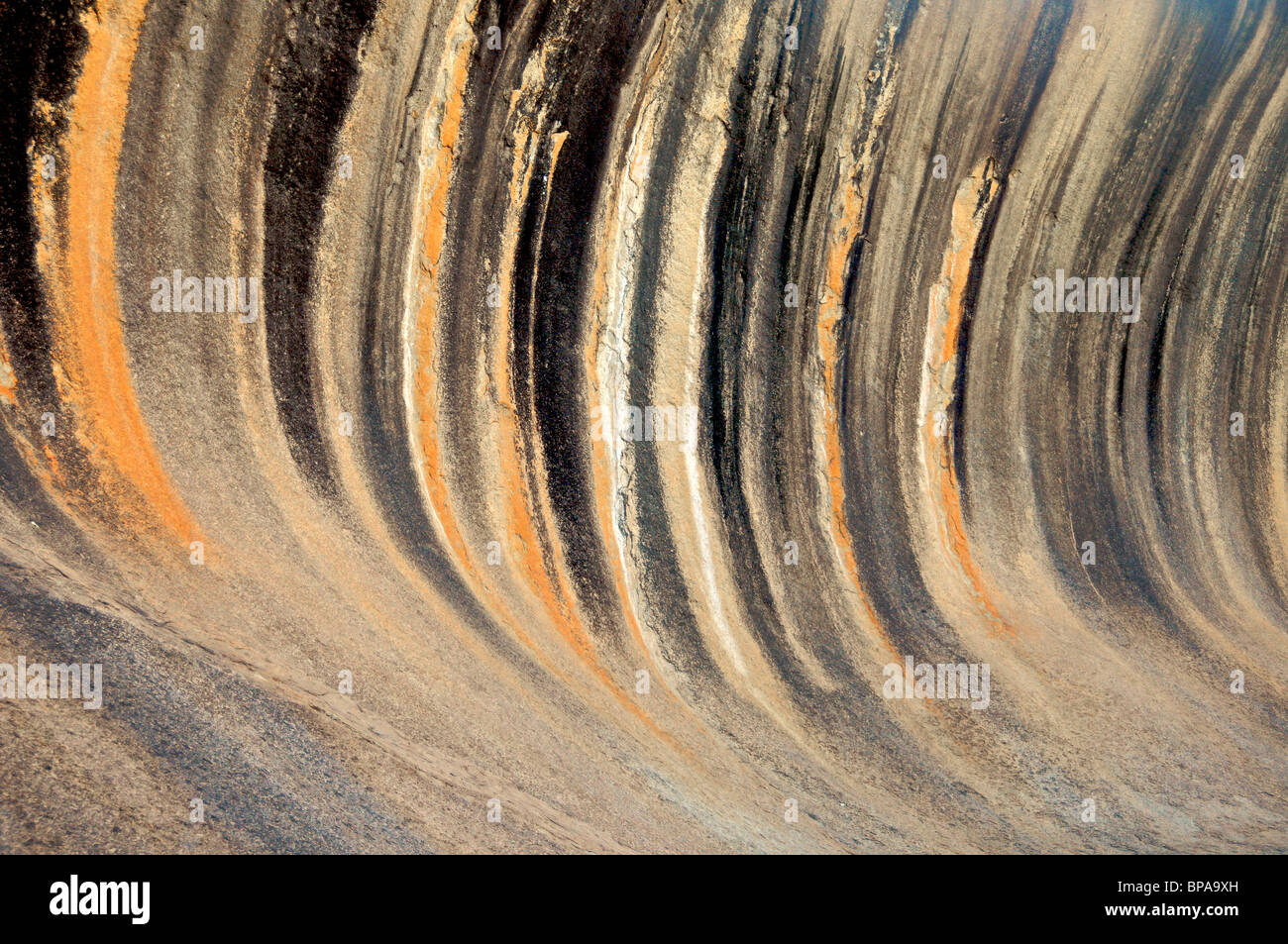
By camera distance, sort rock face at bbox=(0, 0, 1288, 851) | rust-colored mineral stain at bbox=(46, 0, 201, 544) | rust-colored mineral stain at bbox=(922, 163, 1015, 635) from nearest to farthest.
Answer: rust-colored mineral stain at bbox=(46, 0, 201, 544) → rock face at bbox=(0, 0, 1288, 851) → rust-colored mineral stain at bbox=(922, 163, 1015, 635)

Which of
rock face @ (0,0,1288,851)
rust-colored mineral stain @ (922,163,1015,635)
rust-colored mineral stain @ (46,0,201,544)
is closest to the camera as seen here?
rust-colored mineral stain @ (46,0,201,544)

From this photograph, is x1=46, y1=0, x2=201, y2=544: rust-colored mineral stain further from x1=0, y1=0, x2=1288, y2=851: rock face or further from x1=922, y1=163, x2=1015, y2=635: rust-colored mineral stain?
x1=922, y1=163, x2=1015, y2=635: rust-colored mineral stain

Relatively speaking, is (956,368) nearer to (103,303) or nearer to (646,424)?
(646,424)

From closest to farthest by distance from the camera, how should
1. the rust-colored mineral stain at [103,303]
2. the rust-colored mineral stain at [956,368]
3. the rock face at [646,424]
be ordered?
the rust-colored mineral stain at [103,303]
the rock face at [646,424]
the rust-colored mineral stain at [956,368]

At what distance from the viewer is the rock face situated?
387 cm

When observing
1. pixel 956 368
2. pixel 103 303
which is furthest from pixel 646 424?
pixel 103 303

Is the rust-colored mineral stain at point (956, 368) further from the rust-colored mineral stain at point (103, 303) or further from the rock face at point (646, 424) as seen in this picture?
the rust-colored mineral stain at point (103, 303)

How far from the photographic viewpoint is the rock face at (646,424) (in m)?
3.87

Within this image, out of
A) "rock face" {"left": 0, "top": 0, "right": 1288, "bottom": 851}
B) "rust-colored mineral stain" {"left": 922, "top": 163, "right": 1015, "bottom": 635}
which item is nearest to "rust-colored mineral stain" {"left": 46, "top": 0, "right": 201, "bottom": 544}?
"rock face" {"left": 0, "top": 0, "right": 1288, "bottom": 851}

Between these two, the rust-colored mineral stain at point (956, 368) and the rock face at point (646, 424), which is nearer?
the rock face at point (646, 424)

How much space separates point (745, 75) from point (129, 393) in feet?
14.2

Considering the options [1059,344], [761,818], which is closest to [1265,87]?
[1059,344]

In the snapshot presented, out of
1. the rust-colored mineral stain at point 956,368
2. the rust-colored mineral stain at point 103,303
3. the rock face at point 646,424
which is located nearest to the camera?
the rust-colored mineral stain at point 103,303

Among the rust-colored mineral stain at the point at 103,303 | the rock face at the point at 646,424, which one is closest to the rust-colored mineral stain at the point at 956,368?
the rock face at the point at 646,424
